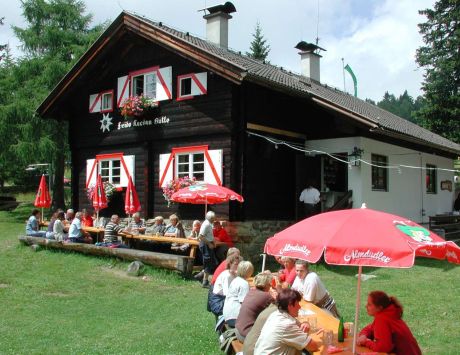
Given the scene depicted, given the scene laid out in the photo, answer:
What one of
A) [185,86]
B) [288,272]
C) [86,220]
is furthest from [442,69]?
[288,272]

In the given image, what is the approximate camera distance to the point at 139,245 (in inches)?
536

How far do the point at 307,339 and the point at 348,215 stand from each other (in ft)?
3.67

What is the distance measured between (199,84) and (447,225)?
9.06 meters

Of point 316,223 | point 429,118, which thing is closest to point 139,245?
point 316,223

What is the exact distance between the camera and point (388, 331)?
440cm

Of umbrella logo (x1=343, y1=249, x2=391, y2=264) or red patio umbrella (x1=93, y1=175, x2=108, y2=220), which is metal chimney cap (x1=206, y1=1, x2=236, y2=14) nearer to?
red patio umbrella (x1=93, y1=175, x2=108, y2=220)

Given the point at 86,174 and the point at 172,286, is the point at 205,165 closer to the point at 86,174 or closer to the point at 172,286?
the point at 172,286

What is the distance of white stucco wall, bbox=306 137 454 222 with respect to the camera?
13656mm

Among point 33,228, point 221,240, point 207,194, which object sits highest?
point 207,194

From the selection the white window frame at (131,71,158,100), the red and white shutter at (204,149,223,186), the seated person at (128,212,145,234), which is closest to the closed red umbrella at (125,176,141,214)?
the seated person at (128,212,145,234)

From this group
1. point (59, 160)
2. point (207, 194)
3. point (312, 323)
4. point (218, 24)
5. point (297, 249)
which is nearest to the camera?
point (297, 249)

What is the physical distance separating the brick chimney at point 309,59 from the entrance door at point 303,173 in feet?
26.7

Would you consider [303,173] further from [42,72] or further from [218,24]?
[42,72]

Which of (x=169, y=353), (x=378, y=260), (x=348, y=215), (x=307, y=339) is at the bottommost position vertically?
(x=169, y=353)
